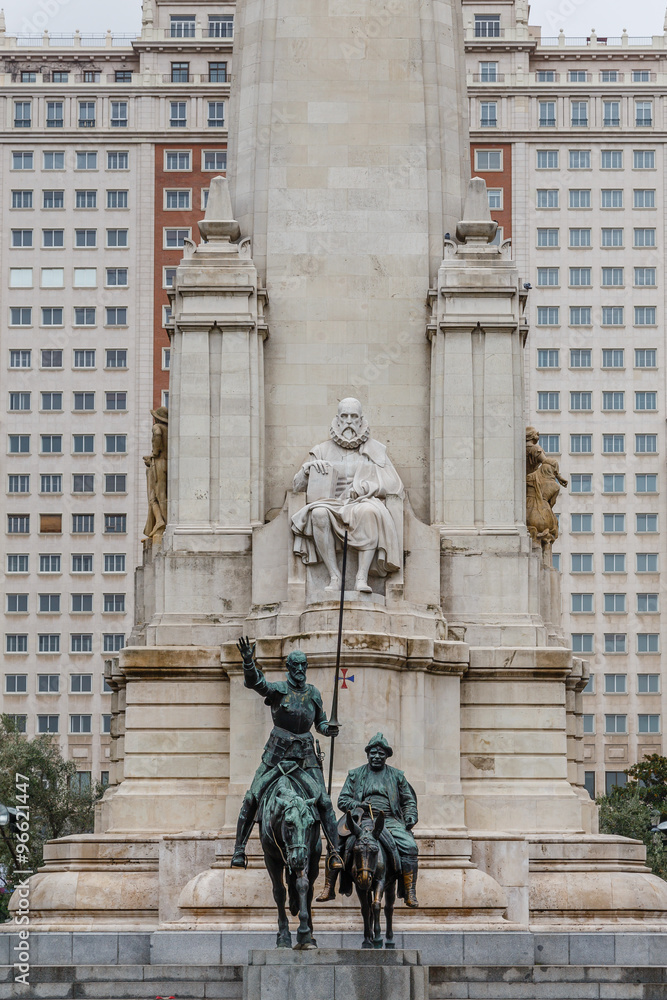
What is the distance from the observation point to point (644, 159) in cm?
10650

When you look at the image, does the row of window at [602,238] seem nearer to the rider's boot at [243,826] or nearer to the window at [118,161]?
the window at [118,161]

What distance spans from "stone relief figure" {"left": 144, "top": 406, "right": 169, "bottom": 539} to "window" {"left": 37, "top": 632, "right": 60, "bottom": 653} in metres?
64.7

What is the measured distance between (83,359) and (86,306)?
276 cm

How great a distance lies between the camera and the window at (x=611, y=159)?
106375mm

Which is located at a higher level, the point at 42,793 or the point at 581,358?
the point at 581,358

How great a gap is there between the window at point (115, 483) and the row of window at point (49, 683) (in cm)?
963

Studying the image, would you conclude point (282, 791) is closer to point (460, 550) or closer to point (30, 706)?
point (460, 550)

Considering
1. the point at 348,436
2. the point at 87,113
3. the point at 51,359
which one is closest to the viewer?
the point at 348,436

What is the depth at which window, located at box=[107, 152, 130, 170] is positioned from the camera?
349 feet

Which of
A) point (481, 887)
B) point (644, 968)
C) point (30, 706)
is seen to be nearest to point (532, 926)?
point (481, 887)

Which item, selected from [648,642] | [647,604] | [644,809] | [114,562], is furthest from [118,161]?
[644,809]

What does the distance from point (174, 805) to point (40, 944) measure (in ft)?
14.7

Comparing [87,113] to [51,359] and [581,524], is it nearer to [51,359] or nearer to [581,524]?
[51,359]

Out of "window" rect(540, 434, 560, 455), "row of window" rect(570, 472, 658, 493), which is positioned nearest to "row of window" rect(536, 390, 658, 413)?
"window" rect(540, 434, 560, 455)
